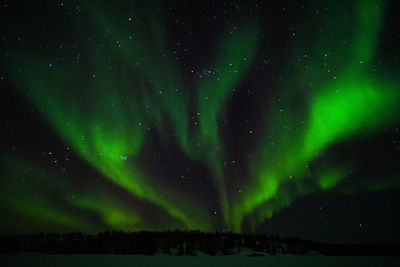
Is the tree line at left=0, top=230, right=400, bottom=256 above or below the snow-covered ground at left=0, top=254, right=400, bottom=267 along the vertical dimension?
above

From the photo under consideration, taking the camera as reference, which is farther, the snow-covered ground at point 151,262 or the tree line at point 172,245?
the tree line at point 172,245

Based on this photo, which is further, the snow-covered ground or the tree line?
the tree line

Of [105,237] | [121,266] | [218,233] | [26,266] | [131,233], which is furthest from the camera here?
[218,233]

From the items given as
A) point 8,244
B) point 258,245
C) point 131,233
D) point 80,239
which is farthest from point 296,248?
point 8,244

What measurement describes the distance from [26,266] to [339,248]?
95.5 meters

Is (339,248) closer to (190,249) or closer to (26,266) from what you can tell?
(190,249)

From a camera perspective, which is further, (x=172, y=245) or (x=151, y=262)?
(x=172, y=245)

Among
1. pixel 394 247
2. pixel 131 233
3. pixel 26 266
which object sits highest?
pixel 131 233

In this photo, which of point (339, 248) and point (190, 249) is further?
point (339, 248)

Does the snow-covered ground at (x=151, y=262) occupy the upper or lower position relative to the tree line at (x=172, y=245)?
lower

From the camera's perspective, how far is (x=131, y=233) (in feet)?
287

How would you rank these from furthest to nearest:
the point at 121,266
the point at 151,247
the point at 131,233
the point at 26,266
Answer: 1. the point at 131,233
2. the point at 151,247
3. the point at 121,266
4. the point at 26,266

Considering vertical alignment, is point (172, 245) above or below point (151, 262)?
above

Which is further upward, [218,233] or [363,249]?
[218,233]
